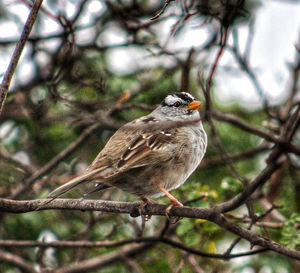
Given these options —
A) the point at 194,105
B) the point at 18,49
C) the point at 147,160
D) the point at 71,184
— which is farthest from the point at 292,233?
the point at 18,49

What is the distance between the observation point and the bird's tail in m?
3.78

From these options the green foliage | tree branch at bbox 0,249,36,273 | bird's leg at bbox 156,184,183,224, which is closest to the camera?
bird's leg at bbox 156,184,183,224

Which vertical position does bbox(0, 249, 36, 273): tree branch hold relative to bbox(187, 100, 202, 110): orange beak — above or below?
below

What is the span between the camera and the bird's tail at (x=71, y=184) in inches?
149

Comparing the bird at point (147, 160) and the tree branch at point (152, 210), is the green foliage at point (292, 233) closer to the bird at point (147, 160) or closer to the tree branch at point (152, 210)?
the bird at point (147, 160)

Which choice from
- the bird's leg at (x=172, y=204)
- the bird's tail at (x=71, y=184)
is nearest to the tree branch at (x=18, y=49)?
the bird's tail at (x=71, y=184)

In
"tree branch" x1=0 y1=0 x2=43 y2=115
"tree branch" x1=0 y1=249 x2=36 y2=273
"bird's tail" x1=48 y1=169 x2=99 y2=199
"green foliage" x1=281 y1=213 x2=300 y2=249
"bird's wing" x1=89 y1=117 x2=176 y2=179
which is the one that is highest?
"tree branch" x1=0 y1=0 x2=43 y2=115

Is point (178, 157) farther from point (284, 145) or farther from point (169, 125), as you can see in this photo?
point (284, 145)

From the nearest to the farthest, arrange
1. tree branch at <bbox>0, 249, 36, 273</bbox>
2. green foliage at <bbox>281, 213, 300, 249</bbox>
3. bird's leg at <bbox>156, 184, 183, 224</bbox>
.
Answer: bird's leg at <bbox>156, 184, 183, 224</bbox>, green foliage at <bbox>281, 213, 300, 249</bbox>, tree branch at <bbox>0, 249, 36, 273</bbox>

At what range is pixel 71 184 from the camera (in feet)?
13.1

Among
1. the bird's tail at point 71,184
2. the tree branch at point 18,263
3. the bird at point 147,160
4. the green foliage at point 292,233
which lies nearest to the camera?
the bird's tail at point 71,184

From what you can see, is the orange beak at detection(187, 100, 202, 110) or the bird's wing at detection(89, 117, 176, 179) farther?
the orange beak at detection(187, 100, 202, 110)

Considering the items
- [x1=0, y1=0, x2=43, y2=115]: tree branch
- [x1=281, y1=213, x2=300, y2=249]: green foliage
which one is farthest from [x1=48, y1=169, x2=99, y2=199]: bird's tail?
[x1=281, y1=213, x2=300, y2=249]: green foliage

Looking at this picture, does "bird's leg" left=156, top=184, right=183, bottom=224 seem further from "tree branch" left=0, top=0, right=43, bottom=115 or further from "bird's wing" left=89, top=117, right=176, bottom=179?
"tree branch" left=0, top=0, right=43, bottom=115
